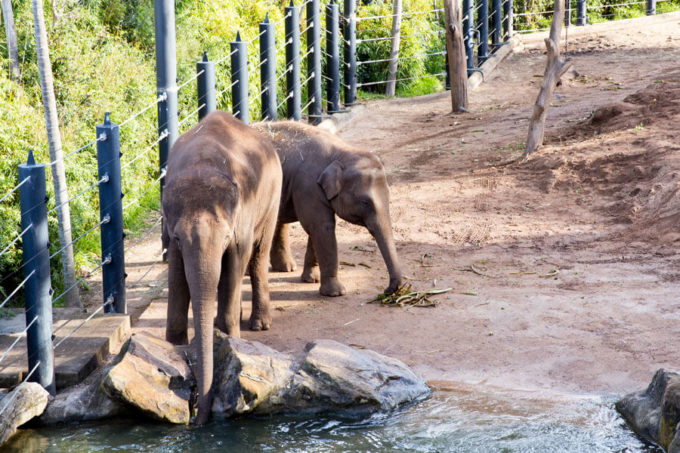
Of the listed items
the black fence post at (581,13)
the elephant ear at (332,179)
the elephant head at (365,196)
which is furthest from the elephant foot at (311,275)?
the black fence post at (581,13)

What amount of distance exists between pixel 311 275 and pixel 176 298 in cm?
204

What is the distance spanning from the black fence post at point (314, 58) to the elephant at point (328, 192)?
5.40 meters

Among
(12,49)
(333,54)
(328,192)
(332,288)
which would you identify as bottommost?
(332,288)

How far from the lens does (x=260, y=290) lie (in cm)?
624

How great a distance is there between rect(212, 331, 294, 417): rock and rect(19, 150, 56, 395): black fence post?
0.92 metres

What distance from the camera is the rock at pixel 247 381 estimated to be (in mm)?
5078

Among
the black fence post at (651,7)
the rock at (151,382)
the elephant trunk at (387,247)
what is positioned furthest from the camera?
the black fence post at (651,7)

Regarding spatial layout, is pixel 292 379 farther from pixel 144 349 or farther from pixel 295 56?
pixel 295 56

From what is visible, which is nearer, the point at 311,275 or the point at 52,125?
the point at 52,125

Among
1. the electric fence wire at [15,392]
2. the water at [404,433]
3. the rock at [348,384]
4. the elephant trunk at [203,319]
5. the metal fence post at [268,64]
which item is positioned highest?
the metal fence post at [268,64]

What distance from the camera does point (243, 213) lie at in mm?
5453

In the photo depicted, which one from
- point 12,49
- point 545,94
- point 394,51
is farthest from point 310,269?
point 394,51

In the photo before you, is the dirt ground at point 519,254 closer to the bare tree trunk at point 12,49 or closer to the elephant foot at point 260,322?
the elephant foot at point 260,322

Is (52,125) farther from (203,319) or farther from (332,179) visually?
(203,319)
